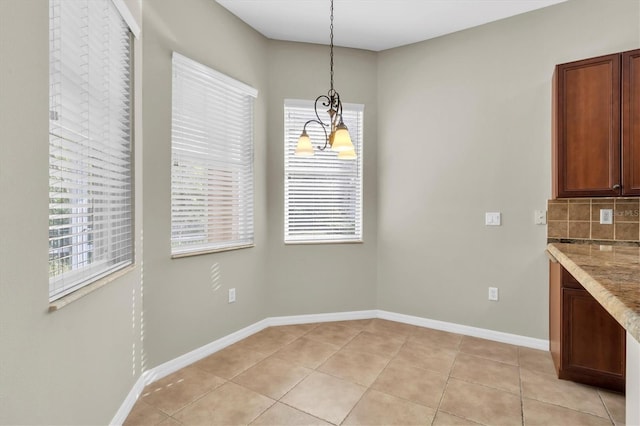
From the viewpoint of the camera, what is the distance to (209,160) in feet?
9.25

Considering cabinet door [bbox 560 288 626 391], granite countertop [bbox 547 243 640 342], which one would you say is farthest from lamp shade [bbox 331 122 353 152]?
cabinet door [bbox 560 288 626 391]

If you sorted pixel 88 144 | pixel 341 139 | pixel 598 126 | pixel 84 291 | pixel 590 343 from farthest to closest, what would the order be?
pixel 598 126, pixel 590 343, pixel 341 139, pixel 88 144, pixel 84 291

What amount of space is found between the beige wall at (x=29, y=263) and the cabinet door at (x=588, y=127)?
3093 millimetres

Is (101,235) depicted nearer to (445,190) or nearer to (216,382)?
(216,382)

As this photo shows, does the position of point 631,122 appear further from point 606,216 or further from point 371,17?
point 371,17

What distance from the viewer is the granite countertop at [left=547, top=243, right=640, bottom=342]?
35.5 inches

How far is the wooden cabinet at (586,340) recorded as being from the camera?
7.07 feet

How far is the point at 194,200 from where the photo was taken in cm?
270

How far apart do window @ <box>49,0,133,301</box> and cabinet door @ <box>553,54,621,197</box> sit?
9.88 feet

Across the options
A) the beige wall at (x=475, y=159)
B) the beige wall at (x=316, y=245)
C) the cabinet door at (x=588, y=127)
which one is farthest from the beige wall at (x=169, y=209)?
the cabinet door at (x=588, y=127)

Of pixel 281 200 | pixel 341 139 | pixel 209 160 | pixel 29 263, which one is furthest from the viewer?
pixel 281 200

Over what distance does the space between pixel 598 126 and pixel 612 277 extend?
161 cm

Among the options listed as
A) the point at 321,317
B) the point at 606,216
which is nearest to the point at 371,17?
the point at 606,216

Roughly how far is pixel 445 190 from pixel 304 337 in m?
1.97
